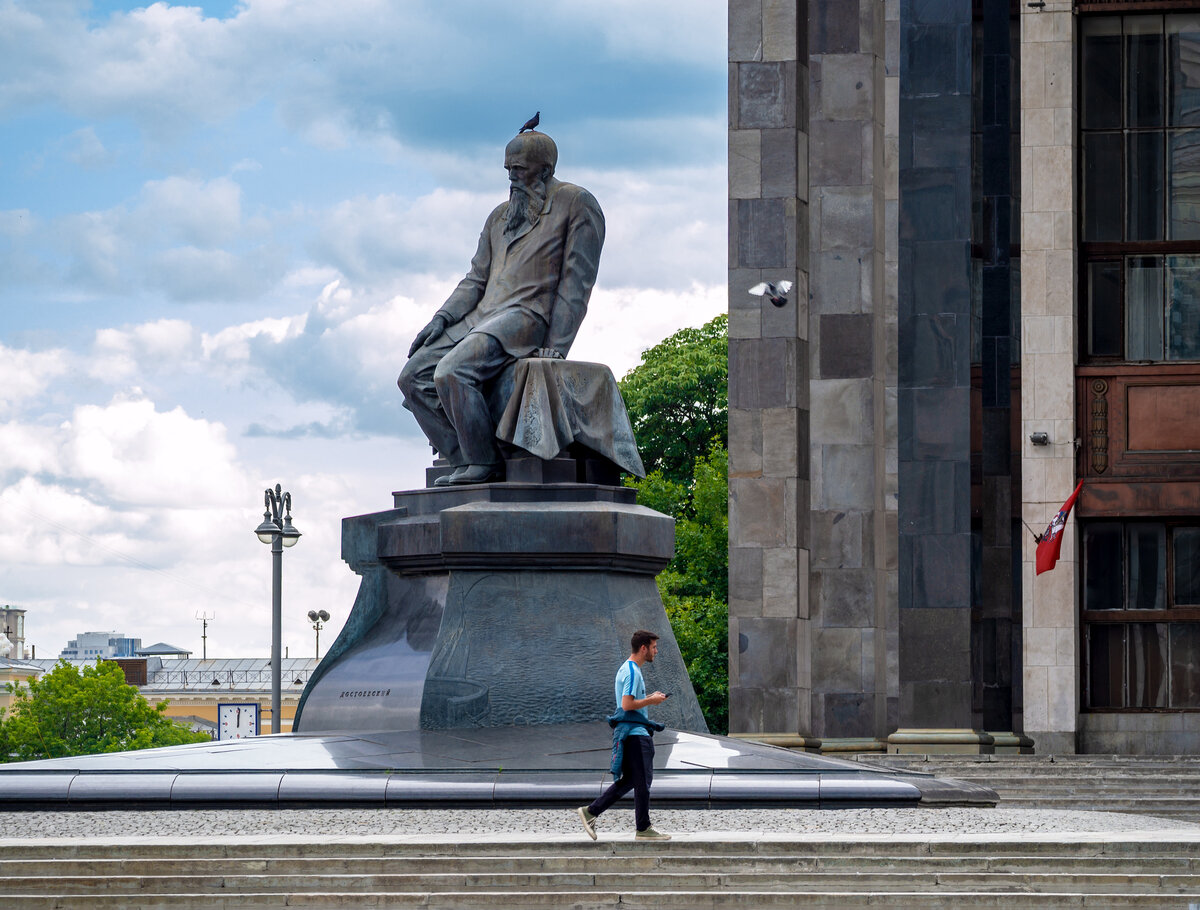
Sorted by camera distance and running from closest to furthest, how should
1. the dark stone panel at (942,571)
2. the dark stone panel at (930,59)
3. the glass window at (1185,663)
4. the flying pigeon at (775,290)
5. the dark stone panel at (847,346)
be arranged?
the dark stone panel at (942,571) < the dark stone panel at (930,59) < the flying pigeon at (775,290) < the glass window at (1185,663) < the dark stone panel at (847,346)

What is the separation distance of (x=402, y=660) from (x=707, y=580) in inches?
1279

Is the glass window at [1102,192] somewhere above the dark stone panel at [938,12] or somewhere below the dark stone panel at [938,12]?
below

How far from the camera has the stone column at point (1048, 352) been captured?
30406 mm

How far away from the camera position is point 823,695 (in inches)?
1251

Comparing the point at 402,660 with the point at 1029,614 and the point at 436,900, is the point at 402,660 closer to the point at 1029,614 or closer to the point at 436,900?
the point at 436,900

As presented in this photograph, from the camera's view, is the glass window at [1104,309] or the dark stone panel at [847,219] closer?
the dark stone panel at [847,219]

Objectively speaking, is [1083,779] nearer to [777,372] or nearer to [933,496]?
[933,496]

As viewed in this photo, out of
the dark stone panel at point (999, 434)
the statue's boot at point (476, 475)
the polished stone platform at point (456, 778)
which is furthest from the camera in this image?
the dark stone panel at point (999, 434)

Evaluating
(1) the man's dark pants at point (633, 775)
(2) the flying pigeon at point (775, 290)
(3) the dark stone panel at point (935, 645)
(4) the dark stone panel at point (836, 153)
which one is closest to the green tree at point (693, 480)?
(3) the dark stone panel at point (935, 645)

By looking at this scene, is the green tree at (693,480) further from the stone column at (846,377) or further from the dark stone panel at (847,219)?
the dark stone panel at (847,219)

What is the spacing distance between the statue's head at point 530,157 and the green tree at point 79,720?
185 feet

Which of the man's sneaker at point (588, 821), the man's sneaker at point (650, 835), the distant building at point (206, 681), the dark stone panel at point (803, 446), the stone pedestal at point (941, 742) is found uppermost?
the dark stone panel at point (803, 446)

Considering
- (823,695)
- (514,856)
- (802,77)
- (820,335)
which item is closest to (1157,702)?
(823,695)

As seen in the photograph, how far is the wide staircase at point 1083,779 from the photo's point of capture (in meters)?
21.1
